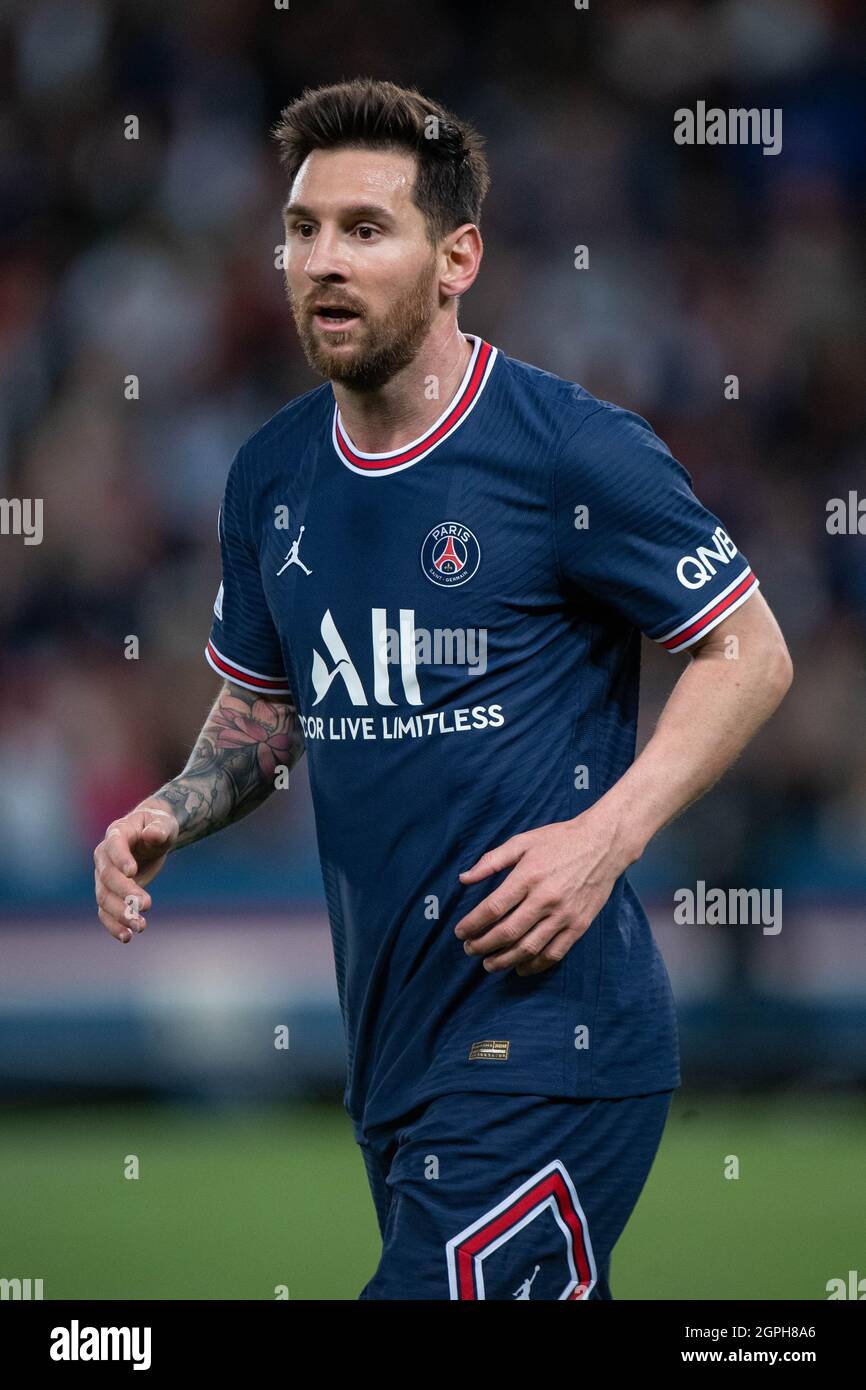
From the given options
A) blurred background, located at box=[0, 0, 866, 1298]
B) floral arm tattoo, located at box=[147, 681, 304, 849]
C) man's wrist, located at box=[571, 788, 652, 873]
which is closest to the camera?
man's wrist, located at box=[571, 788, 652, 873]

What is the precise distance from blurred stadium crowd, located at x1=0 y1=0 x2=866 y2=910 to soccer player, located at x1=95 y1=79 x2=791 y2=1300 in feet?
13.3

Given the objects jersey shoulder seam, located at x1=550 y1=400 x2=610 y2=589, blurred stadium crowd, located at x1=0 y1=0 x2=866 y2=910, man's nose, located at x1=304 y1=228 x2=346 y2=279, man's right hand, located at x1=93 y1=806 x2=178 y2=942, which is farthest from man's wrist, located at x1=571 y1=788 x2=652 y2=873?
blurred stadium crowd, located at x1=0 y1=0 x2=866 y2=910

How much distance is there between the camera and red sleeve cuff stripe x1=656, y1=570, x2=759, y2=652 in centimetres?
317

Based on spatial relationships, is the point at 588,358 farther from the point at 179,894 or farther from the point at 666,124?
the point at 179,894

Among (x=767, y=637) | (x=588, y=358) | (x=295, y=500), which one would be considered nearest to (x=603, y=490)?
A: (x=767, y=637)

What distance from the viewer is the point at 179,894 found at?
23.8 ft

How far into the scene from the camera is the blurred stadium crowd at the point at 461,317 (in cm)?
751

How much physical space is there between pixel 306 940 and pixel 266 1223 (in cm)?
139

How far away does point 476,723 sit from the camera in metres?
3.20

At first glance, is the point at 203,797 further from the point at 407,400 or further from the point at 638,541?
the point at 638,541

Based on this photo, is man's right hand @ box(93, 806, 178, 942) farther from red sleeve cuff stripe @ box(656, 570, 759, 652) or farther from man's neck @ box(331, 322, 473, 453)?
red sleeve cuff stripe @ box(656, 570, 759, 652)

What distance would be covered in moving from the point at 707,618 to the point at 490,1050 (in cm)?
82

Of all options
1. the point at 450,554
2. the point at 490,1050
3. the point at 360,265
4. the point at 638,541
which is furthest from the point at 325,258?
the point at 490,1050

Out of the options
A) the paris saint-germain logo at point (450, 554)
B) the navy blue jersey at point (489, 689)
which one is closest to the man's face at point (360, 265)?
the navy blue jersey at point (489, 689)
